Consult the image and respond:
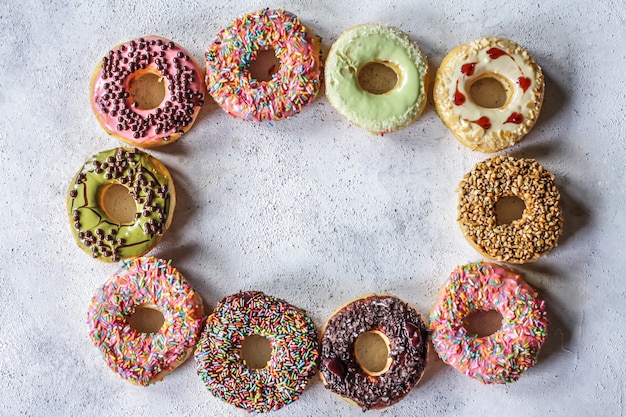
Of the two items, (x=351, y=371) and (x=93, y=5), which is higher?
(x=93, y=5)

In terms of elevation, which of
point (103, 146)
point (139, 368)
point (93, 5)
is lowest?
point (139, 368)

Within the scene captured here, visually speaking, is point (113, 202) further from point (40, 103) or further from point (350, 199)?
point (350, 199)

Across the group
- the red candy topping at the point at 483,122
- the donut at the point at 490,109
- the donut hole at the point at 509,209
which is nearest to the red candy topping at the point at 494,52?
the donut at the point at 490,109

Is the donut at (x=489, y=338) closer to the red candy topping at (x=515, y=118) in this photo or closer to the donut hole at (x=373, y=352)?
the donut hole at (x=373, y=352)

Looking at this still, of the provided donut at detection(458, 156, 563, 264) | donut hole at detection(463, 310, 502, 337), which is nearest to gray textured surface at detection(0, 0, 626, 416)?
donut at detection(458, 156, 563, 264)

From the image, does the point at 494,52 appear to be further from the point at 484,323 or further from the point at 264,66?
the point at 484,323

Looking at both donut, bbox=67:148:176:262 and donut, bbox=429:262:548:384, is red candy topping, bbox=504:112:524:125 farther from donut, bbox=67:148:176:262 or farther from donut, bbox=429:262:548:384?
donut, bbox=67:148:176:262

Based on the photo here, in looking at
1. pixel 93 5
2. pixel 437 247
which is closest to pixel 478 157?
pixel 437 247
